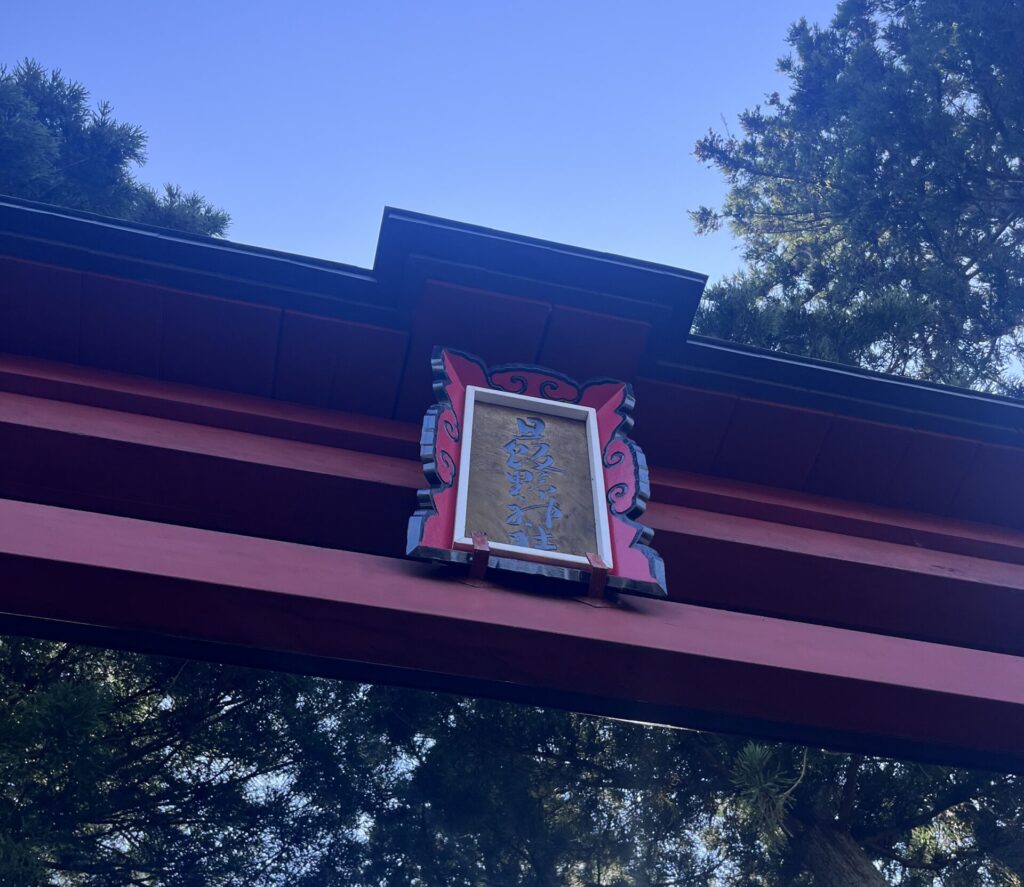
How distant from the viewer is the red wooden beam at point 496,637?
6.31 ft

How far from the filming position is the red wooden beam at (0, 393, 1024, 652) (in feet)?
9.25

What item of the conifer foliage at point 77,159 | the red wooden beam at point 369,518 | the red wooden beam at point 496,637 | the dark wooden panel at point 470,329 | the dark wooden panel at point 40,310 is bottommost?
the red wooden beam at point 496,637

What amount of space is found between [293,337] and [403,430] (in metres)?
0.52

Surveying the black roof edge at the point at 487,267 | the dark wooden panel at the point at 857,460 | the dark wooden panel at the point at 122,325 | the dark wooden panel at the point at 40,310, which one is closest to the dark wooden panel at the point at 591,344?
the black roof edge at the point at 487,267

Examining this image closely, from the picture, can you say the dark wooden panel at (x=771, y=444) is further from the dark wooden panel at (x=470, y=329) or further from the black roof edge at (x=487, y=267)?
the dark wooden panel at (x=470, y=329)

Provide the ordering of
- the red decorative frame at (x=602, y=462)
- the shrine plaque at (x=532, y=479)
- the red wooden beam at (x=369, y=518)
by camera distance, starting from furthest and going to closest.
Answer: the red wooden beam at (x=369, y=518) → the shrine plaque at (x=532, y=479) → the red decorative frame at (x=602, y=462)

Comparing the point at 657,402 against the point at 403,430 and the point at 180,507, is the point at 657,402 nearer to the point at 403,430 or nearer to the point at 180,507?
the point at 403,430

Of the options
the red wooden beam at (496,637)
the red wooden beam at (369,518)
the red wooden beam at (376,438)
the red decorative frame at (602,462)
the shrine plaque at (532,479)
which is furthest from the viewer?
the red wooden beam at (376,438)

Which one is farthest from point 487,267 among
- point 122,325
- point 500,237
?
point 122,325

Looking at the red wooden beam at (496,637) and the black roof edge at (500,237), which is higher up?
the black roof edge at (500,237)

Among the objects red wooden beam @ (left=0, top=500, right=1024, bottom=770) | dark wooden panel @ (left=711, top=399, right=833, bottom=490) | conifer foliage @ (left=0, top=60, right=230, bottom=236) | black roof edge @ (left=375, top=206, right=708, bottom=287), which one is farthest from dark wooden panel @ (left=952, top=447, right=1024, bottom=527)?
conifer foliage @ (left=0, top=60, right=230, bottom=236)

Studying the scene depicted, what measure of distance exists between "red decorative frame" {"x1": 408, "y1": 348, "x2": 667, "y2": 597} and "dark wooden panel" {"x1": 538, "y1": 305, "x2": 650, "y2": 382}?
0.15 metres

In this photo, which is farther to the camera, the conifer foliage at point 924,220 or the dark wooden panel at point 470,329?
the conifer foliage at point 924,220

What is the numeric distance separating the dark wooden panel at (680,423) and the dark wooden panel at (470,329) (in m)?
0.50
